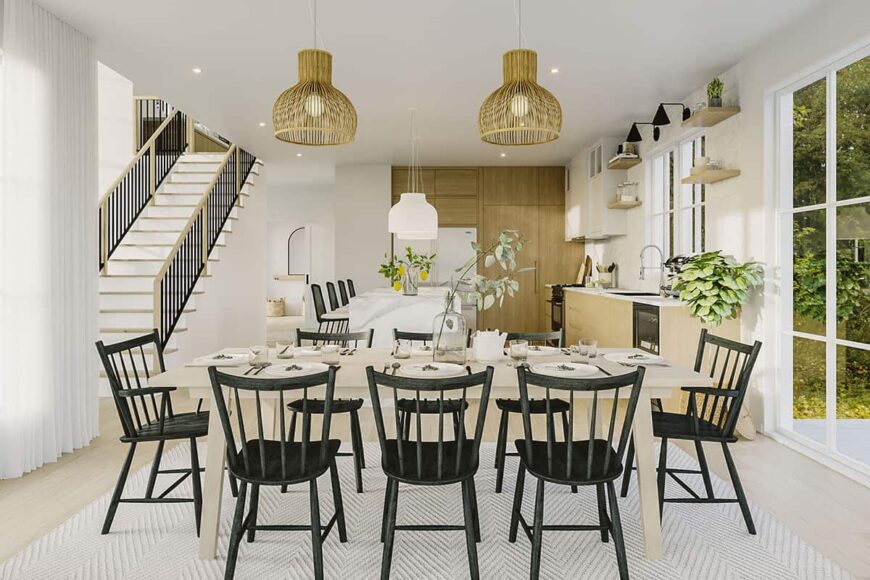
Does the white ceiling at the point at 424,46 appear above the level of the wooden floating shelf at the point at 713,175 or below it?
above

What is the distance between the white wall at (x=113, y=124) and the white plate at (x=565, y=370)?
7406 mm

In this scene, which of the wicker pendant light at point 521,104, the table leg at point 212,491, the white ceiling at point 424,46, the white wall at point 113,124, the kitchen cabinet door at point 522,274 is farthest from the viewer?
the kitchen cabinet door at point 522,274

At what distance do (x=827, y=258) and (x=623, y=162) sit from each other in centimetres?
338

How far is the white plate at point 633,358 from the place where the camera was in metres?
2.89

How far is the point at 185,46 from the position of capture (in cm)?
444

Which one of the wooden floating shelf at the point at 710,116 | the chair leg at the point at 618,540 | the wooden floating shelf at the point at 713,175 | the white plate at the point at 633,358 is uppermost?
the wooden floating shelf at the point at 710,116

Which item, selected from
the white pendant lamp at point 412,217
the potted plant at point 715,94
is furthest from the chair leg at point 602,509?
the white pendant lamp at point 412,217

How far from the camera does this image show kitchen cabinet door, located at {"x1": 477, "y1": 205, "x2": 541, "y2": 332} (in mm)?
9328

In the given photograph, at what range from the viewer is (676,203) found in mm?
6047

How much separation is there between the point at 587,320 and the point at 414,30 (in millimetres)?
3895

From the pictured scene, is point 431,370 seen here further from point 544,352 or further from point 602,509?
point 602,509

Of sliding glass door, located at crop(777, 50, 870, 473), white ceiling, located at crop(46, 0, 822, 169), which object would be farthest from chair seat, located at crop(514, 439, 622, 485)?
white ceiling, located at crop(46, 0, 822, 169)

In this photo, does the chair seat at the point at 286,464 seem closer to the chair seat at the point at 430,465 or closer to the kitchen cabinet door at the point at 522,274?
the chair seat at the point at 430,465

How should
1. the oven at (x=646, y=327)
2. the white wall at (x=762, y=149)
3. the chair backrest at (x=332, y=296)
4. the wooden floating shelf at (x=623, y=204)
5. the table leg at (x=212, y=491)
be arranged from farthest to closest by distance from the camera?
1. the chair backrest at (x=332, y=296)
2. the wooden floating shelf at (x=623, y=204)
3. the oven at (x=646, y=327)
4. the white wall at (x=762, y=149)
5. the table leg at (x=212, y=491)
